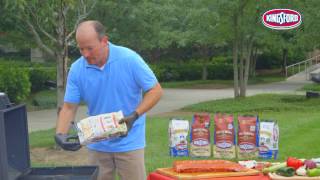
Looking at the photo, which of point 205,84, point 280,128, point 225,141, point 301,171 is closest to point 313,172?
point 301,171

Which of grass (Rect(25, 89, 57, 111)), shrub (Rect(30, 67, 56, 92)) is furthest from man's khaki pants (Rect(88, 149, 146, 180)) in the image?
shrub (Rect(30, 67, 56, 92))

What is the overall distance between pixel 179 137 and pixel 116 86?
4.49 m

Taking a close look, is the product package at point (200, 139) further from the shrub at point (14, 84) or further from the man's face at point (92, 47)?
the shrub at point (14, 84)

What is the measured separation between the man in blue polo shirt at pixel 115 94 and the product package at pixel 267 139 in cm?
404

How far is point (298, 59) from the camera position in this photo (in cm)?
4178

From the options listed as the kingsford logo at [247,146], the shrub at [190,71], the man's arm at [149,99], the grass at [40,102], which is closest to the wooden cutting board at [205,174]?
the man's arm at [149,99]

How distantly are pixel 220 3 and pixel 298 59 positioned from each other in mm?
24963

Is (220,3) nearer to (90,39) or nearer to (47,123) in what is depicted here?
(47,123)

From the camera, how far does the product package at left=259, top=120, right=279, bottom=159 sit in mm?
8219

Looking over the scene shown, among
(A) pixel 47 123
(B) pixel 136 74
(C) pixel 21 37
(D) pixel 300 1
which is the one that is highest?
(D) pixel 300 1

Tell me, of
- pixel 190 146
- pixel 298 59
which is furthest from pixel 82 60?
pixel 298 59

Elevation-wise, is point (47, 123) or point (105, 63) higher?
point (105, 63)

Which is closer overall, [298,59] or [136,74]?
[136,74]

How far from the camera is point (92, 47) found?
13.0 ft
